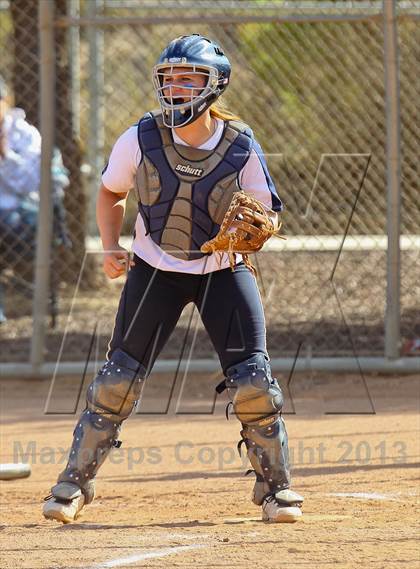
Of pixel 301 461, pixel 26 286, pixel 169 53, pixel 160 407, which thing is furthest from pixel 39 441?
pixel 26 286

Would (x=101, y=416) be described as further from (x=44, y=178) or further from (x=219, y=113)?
(x=44, y=178)

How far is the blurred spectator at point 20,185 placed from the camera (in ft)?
30.3

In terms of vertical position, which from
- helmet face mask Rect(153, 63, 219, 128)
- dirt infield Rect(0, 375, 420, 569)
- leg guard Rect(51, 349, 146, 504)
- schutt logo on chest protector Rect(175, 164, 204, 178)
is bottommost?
dirt infield Rect(0, 375, 420, 569)

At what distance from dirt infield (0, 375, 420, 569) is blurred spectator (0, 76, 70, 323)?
1.78m

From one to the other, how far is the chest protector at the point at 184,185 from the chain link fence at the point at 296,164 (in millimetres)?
2862

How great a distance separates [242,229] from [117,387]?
0.83 meters

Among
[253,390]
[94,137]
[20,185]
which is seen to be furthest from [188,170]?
[94,137]

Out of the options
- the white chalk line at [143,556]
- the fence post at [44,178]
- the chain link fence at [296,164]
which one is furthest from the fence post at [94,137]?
the white chalk line at [143,556]

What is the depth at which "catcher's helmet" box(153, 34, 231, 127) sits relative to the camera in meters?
4.52

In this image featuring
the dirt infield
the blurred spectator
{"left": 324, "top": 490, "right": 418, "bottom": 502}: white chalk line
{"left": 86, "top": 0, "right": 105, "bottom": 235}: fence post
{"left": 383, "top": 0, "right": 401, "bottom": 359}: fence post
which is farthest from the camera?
{"left": 86, "top": 0, "right": 105, "bottom": 235}: fence post

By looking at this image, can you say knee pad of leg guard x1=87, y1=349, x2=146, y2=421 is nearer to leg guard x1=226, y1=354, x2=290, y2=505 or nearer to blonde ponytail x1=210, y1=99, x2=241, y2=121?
leg guard x1=226, y1=354, x2=290, y2=505

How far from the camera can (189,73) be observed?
4551 mm

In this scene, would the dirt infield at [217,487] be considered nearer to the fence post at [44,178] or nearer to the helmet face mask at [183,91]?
the fence post at [44,178]

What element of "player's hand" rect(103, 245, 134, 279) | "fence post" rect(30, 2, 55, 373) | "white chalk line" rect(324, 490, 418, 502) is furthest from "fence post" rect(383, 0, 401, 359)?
"player's hand" rect(103, 245, 134, 279)
